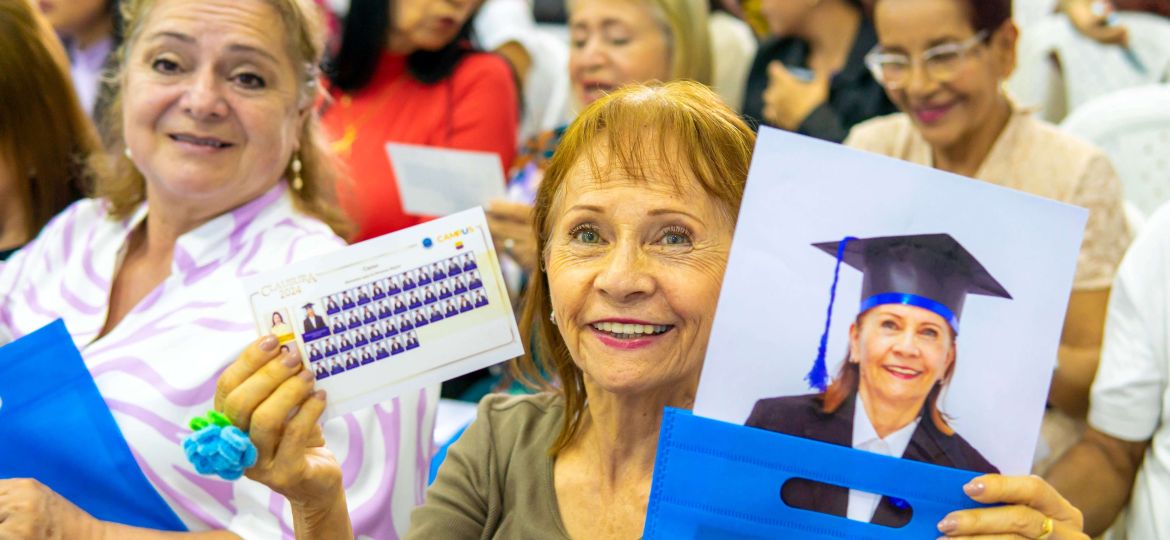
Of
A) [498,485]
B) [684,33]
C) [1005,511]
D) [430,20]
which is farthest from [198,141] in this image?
[684,33]

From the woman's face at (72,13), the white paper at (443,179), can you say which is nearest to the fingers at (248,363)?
the white paper at (443,179)

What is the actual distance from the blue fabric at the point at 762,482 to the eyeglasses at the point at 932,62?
181cm

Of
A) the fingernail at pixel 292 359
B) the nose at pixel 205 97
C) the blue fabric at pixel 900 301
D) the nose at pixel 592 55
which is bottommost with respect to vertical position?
the fingernail at pixel 292 359

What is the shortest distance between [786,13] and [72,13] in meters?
2.38

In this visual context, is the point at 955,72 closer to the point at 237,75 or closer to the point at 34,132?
the point at 237,75

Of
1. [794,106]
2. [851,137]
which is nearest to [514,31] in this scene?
[794,106]

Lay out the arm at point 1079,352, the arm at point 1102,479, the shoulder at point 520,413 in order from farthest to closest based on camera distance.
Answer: the arm at point 1079,352 < the arm at point 1102,479 < the shoulder at point 520,413

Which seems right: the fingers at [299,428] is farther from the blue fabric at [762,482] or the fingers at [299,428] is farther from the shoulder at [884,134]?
the shoulder at [884,134]

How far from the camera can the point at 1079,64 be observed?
170 inches

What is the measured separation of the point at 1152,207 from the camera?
3.36m

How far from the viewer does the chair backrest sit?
3213 millimetres

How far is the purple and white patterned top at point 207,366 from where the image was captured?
181 cm

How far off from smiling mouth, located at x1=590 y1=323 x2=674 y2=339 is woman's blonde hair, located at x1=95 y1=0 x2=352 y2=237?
99 cm

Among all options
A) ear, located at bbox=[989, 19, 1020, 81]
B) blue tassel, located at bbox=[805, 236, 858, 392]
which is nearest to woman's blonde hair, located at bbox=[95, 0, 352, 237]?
blue tassel, located at bbox=[805, 236, 858, 392]
